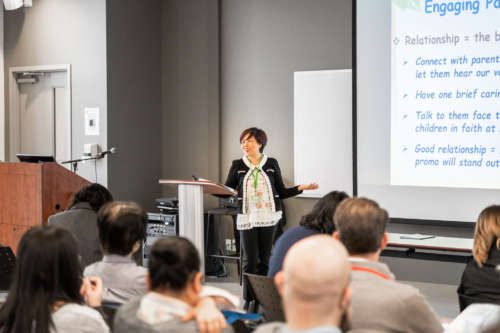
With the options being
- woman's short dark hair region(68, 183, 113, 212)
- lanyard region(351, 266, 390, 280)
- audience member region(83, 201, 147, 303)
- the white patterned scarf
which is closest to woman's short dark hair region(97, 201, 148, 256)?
audience member region(83, 201, 147, 303)

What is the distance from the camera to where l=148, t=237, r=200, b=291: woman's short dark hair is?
69.5 inches

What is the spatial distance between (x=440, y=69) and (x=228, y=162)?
263 centimetres

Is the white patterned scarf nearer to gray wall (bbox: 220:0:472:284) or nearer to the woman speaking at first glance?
the woman speaking

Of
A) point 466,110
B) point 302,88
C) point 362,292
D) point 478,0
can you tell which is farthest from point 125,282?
point 302,88

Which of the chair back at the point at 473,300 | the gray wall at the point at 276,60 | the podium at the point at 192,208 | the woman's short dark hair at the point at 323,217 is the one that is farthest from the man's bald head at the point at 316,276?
the gray wall at the point at 276,60

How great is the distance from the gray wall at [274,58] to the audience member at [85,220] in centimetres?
314

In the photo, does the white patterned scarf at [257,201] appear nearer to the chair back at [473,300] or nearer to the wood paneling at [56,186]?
the wood paneling at [56,186]

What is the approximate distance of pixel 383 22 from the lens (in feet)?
17.5

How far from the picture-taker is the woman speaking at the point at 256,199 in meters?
5.21

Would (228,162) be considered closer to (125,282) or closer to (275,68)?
(275,68)

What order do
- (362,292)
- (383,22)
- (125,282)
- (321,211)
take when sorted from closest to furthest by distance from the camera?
1. (362,292)
2. (125,282)
3. (321,211)
4. (383,22)

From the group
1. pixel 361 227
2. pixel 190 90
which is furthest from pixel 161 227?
pixel 361 227

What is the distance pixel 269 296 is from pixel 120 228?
27.7 inches

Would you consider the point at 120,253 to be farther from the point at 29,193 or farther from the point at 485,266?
the point at 29,193
